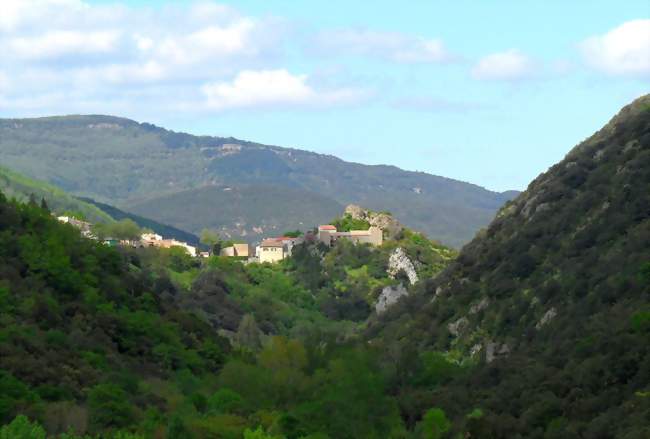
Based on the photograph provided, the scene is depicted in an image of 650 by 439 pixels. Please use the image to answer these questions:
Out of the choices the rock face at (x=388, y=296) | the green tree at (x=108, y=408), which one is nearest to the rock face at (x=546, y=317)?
the green tree at (x=108, y=408)

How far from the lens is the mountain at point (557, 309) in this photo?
72.0 metres

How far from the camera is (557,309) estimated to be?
96312mm

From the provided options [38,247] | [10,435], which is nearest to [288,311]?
[38,247]

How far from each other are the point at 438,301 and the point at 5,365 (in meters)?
47.7

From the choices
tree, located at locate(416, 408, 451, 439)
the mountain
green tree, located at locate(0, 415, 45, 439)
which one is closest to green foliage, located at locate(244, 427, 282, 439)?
green tree, located at locate(0, 415, 45, 439)

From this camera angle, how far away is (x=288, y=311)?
544 ft

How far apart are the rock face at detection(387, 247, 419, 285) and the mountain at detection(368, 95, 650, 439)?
2048 inches

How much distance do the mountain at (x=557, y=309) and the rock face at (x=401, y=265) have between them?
52.0 meters

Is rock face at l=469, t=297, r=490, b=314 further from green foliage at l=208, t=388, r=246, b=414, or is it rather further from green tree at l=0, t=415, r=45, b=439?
green tree at l=0, t=415, r=45, b=439

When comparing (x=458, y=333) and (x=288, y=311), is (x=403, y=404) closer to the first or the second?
(x=458, y=333)

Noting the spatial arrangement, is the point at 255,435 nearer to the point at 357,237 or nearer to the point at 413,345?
the point at 413,345

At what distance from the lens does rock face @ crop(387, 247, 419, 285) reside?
605 ft

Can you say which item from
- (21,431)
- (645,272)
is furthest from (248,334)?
(21,431)

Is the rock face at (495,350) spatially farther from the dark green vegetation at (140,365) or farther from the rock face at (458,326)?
the rock face at (458,326)
